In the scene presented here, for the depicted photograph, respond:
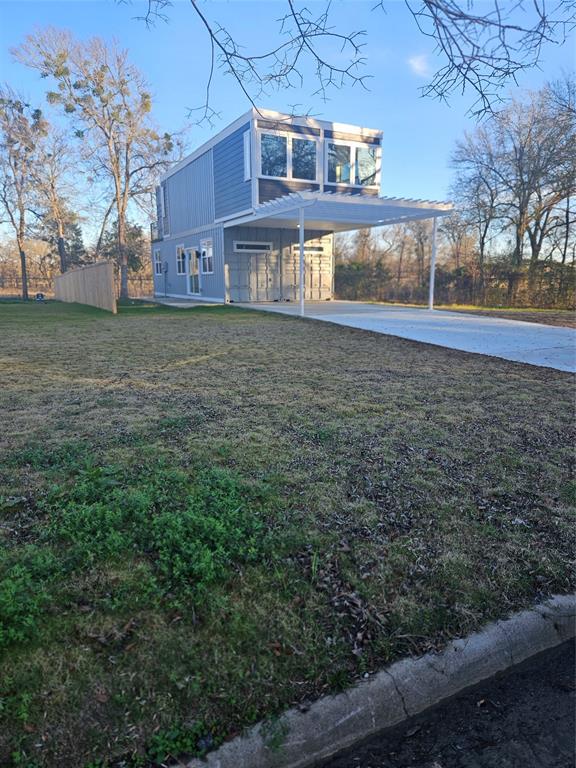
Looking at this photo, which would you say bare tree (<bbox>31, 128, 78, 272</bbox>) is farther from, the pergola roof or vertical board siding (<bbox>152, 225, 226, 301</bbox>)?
the pergola roof

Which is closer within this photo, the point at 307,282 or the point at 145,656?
the point at 145,656

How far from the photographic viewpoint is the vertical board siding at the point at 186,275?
1705 centimetres

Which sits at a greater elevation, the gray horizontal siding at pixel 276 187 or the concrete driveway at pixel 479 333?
the gray horizontal siding at pixel 276 187

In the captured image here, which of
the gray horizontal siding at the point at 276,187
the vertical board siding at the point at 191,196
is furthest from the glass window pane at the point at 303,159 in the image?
the vertical board siding at the point at 191,196

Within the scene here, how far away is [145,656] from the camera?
1609mm

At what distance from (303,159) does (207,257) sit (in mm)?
5002

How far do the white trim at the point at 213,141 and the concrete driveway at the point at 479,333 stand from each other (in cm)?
624

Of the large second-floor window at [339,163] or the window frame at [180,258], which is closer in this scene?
the large second-floor window at [339,163]

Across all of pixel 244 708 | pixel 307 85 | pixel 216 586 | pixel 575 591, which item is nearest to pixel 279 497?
pixel 216 586

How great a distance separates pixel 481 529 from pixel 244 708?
4.85 feet

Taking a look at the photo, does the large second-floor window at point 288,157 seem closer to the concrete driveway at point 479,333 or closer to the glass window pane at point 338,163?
the glass window pane at point 338,163

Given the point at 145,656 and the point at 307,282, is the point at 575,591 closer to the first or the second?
the point at 145,656

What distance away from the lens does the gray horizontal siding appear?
49.2 ft

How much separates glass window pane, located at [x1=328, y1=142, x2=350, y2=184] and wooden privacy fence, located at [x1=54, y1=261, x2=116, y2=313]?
7.98m
